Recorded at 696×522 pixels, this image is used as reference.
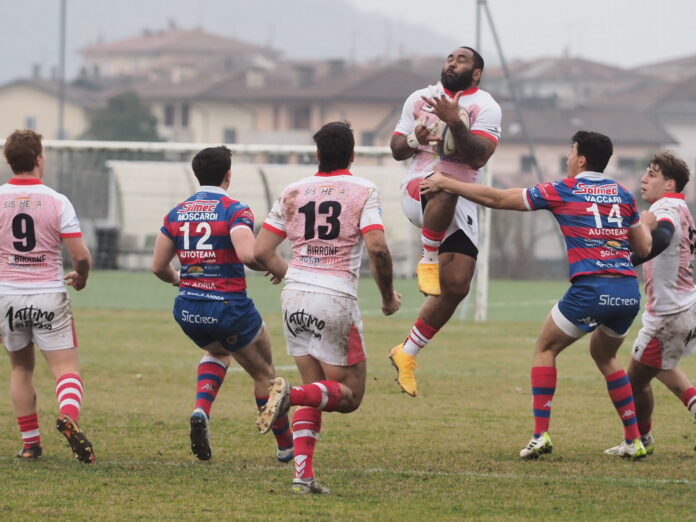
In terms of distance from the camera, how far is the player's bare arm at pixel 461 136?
31.8 ft

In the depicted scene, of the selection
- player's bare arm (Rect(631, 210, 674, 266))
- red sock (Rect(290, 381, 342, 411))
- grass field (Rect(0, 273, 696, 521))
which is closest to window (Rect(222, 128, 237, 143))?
grass field (Rect(0, 273, 696, 521))

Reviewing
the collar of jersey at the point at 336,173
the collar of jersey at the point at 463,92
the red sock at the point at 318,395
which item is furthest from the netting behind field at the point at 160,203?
the red sock at the point at 318,395

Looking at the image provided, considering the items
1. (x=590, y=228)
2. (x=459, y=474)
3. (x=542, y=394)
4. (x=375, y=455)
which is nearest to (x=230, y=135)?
(x=375, y=455)

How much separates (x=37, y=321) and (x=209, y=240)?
53.6 inches

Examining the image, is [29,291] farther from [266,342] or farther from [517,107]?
[517,107]

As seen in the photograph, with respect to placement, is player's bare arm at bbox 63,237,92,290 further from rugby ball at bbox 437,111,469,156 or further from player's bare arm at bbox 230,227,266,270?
rugby ball at bbox 437,111,469,156

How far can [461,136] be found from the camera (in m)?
9.92

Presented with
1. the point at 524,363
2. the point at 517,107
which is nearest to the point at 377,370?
the point at 524,363

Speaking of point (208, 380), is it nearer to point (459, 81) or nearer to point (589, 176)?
point (459, 81)

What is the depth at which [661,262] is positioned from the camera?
10.4m

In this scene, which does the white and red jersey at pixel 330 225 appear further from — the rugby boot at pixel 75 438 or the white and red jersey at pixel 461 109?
the rugby boot at pixel 75 438

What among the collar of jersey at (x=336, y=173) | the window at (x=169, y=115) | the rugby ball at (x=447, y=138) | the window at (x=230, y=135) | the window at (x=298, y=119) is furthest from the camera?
the window at (x=169, y=115)

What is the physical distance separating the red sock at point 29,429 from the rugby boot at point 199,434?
1.20 meters

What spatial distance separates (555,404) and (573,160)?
470cm
